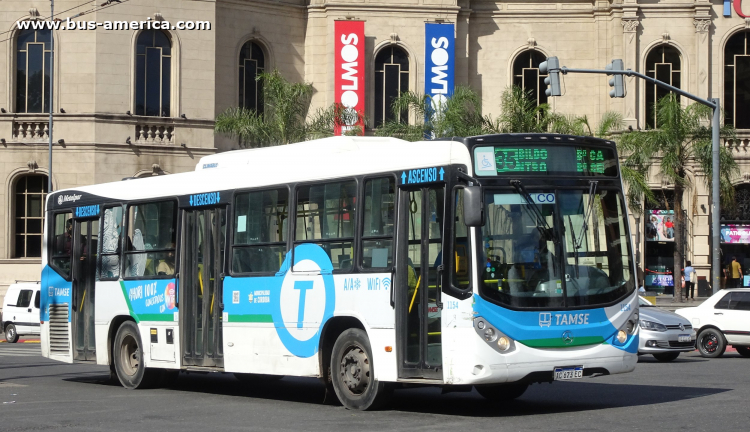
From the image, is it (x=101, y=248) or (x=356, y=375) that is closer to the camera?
(x=356, y=375)

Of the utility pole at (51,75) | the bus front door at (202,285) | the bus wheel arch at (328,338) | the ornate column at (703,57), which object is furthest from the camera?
the ornate column at (703,57)

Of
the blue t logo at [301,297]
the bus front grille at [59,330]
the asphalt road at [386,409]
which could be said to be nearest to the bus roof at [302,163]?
the blue t logo at [301,297]

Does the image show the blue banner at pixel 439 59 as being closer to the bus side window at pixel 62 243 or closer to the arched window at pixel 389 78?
the arched window at pixel 389 78

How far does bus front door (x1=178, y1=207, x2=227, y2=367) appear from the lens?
15.0 meters

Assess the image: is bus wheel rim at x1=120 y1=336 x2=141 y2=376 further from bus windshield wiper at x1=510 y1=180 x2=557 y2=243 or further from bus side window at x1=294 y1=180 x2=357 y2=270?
bus windshield wiper at x1=510 y1=180 x2=557 y2=243

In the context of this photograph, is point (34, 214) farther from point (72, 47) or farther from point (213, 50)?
point (213, 50)

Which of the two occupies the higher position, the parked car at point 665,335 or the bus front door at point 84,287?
the bus front door at point 84,287

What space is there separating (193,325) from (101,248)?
277cm

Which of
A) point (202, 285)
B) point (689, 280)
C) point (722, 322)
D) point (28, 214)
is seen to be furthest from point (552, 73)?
point (28, 214)

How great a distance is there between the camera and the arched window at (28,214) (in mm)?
36656

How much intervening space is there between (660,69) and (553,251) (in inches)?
1229

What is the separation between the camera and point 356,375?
12781 mm

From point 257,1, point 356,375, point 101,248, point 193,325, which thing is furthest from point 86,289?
point 257,1

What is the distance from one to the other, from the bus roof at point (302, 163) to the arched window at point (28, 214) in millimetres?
20643
